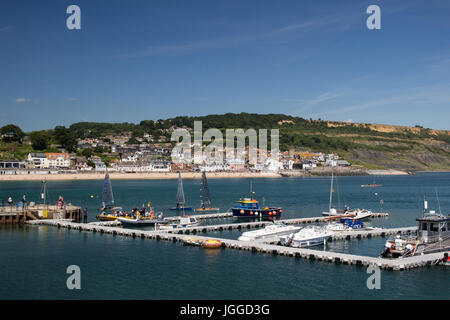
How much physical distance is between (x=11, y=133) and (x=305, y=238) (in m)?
173

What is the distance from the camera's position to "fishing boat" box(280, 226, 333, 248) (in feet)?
115

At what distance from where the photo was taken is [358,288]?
2441 cm

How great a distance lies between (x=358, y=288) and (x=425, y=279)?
449cm

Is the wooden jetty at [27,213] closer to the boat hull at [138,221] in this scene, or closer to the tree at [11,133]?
the boat hull at [138,221]

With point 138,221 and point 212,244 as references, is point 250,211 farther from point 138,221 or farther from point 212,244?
point 212,244

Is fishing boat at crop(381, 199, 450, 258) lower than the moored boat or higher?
higher

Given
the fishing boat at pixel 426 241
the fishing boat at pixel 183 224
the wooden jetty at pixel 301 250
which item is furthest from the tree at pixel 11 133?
the fishing boat at pixel 426 241

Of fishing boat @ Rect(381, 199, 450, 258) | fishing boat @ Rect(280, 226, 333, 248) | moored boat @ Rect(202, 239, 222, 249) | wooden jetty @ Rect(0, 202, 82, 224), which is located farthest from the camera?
wooden jetty @ Rect(0, 202, 82, 224)

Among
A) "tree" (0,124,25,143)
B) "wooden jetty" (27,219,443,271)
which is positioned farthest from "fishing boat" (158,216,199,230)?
"tree" (0,124,25,143)

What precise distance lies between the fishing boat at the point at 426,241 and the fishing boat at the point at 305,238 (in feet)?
21.3

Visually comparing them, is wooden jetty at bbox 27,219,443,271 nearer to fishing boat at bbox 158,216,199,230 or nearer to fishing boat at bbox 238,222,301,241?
fishing boat at bbox 238,222,301,241

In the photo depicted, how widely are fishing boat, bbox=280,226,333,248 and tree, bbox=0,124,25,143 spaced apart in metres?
170
